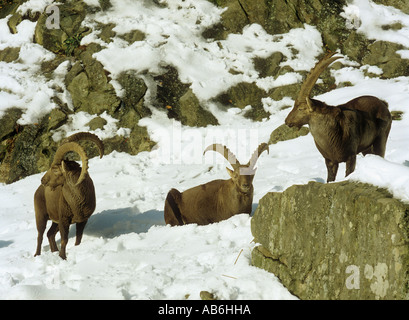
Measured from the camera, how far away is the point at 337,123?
7.93m

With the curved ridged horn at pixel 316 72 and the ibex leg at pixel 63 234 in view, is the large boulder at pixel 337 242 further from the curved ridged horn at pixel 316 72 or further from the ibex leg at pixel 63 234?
the ibex leg at pixel 63 234

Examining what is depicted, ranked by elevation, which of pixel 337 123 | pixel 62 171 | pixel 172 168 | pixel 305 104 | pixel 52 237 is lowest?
pixel 52 237

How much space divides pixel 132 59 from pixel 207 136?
4.05 m

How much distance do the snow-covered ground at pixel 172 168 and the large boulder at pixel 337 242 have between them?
0.65ft

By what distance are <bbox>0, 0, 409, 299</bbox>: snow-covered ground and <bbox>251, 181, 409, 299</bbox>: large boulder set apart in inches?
7.8

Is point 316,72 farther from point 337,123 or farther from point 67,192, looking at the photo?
point 67,192

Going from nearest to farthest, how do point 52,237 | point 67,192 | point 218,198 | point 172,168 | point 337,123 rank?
point 337,123 < point 67,192 < point 218,198 < point 52,237 < point 172,168

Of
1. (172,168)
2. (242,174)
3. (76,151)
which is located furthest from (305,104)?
(172,168)

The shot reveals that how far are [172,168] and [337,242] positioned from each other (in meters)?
9.03

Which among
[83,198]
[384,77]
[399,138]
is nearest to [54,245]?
[83,198]

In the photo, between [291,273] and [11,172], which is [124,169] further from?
[291,273]

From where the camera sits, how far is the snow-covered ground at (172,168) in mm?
5605

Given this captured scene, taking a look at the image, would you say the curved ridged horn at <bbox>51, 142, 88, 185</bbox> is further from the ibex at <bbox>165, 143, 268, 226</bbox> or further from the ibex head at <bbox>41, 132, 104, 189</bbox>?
the ibex at <bbox>165, 143, 268, 226</bbox>

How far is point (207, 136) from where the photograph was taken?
14.4 meters
